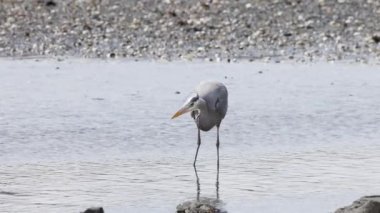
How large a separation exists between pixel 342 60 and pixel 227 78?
11.8 ft

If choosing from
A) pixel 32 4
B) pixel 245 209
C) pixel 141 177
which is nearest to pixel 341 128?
pixel 141 177

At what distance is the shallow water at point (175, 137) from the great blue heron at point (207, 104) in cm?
39

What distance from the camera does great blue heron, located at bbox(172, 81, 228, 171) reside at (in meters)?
13.9

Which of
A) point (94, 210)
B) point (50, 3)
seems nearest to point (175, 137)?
point (94, 210)

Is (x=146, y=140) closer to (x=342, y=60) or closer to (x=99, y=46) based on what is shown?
(x=342, y=60)

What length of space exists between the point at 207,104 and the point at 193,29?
44.9 feet

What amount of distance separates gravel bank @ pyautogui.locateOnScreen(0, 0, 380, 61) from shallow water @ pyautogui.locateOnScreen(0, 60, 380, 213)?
1.94 meters

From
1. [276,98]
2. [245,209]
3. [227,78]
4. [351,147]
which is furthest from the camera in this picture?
[227,78]

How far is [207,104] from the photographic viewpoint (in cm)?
1416

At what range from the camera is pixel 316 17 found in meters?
28.9

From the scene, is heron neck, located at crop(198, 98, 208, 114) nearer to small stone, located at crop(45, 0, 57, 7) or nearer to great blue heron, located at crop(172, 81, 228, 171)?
great blue heron, located at crop(172, 81, 228, 171)

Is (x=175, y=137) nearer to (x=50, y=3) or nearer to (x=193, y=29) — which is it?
(x=193, y=29)

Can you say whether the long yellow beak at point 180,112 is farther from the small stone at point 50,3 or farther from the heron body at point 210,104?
the small stone at point 50,3

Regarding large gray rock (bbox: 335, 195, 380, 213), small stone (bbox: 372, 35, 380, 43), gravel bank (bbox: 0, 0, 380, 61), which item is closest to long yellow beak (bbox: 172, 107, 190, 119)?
large gray rock (bbox: 335, 195, 380, 213)
